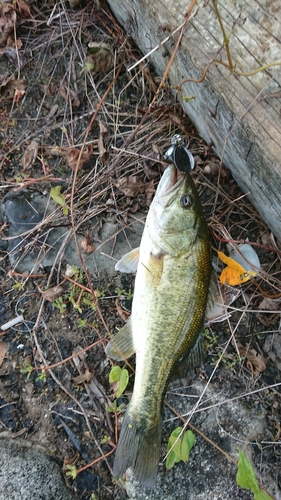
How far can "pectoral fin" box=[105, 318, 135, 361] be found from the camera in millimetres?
2957

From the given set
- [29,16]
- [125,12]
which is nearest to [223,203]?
[125,12]

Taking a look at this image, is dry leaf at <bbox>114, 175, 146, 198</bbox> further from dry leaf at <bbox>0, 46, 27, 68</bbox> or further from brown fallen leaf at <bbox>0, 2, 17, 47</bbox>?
brown fallen leaf at <bbox>0, 2, 17, 47</bbox>

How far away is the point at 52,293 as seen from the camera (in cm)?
332

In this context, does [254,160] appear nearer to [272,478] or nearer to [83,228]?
[83,228]

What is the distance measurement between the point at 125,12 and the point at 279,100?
1.70 m

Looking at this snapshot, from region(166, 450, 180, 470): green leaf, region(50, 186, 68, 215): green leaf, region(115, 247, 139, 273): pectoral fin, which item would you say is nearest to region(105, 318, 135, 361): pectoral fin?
region(115, 247, 139, 273): pectoral fin

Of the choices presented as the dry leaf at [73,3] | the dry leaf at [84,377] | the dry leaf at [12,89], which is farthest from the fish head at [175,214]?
the dry leaf at [73,3]

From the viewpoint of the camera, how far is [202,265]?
9.23ft

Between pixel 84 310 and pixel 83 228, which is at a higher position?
pixel 83 228

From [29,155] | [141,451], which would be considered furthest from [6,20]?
[141,451]

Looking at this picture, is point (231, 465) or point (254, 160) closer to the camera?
point (254, 160)

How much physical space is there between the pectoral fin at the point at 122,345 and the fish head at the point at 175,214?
2.03 feet

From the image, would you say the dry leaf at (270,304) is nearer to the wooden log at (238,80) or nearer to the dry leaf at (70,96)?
the wooden log at (238,80)

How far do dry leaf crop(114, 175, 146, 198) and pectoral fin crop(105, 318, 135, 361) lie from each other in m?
1.03
